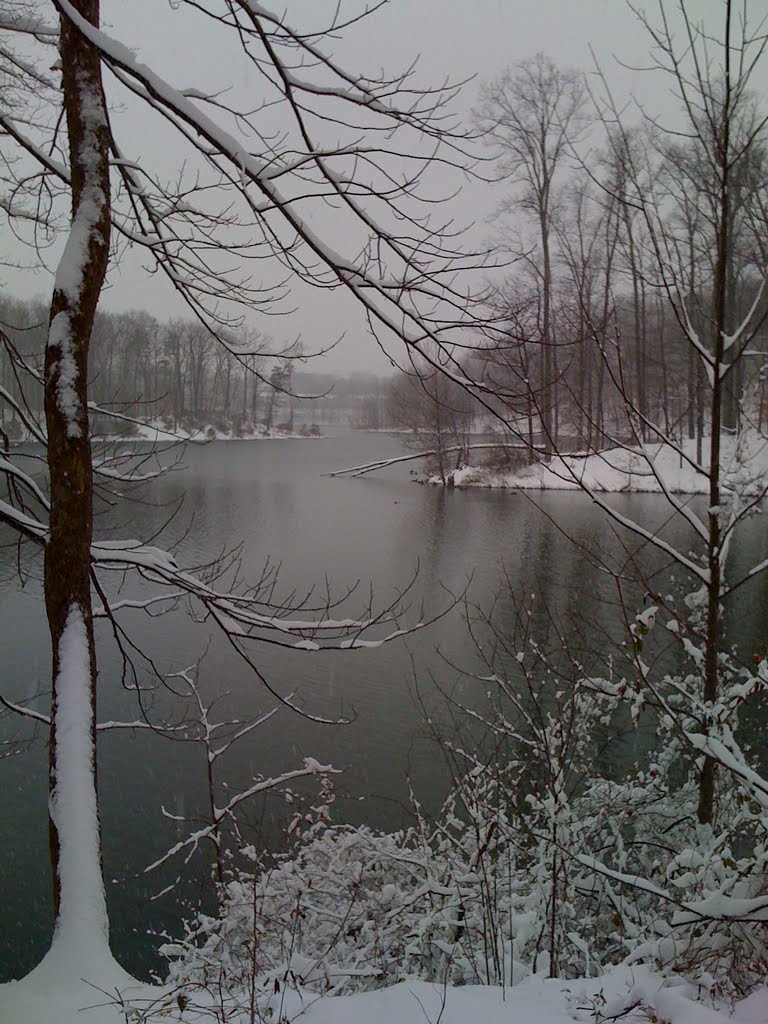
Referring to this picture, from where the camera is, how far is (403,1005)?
7.31 feet

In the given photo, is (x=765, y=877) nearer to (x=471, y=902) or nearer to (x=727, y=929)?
(x=727, y=929)

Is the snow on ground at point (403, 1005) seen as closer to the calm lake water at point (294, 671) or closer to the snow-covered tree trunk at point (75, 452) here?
the snow-covered tree trunk at point (75, 452)

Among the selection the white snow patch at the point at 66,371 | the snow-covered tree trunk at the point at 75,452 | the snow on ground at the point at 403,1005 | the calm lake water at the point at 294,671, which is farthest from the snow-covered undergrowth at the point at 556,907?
the white snow patch at the point at 66,371

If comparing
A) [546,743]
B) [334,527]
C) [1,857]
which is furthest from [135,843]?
[334,527]

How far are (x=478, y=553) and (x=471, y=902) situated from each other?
11128mm

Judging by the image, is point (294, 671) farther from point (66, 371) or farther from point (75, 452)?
point (66, 371)

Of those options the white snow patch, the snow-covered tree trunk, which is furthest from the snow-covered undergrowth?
the white snow patch

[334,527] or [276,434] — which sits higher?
[276,434]

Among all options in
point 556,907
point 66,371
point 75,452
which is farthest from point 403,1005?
point 66,371

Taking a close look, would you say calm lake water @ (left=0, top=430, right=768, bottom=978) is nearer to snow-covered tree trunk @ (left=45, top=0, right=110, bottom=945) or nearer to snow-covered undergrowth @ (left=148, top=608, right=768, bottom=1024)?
snow-covered undergrowth @ (left=148, top=608, right=768, bottom=1024)

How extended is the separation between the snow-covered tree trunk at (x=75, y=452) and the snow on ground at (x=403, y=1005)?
329 millimetres

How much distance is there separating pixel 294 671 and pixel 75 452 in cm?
710

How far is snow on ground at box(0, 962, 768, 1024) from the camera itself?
1984 millimetres

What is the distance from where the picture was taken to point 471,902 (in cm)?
374
